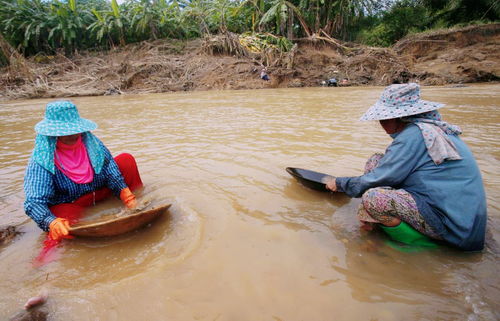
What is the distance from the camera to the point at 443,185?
1.58 meters

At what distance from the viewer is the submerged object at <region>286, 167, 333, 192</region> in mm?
2485

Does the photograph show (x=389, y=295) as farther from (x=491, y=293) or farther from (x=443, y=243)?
(x=443, y=243)

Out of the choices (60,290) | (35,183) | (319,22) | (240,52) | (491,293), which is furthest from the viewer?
(319,22)

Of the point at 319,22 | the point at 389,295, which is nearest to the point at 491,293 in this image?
the point at 389,295

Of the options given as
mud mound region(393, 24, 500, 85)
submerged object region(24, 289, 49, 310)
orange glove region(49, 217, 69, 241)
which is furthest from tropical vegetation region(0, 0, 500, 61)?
submerged object region(24, 289, 49, 310)

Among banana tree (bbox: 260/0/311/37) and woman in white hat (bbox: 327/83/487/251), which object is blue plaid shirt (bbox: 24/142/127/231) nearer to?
woman in white hat (bbox: 327/83/487/251)

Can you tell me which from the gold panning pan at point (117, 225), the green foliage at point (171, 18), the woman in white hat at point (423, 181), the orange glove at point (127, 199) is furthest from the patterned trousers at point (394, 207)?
the green foliage at point (171, 18)

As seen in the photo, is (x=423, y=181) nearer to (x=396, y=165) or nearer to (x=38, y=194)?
(x=396, y=165)

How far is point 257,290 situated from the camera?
4.86ft

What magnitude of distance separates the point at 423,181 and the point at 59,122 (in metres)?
2.45

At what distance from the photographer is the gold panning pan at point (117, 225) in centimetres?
174

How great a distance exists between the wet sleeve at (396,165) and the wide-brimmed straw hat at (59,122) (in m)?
2.04

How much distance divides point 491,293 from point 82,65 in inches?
764

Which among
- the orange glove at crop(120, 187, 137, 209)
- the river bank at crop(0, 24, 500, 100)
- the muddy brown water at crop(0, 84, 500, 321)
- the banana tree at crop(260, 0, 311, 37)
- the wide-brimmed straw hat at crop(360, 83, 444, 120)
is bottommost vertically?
the muddy brown water at crop(0, 84, 500, 321)
